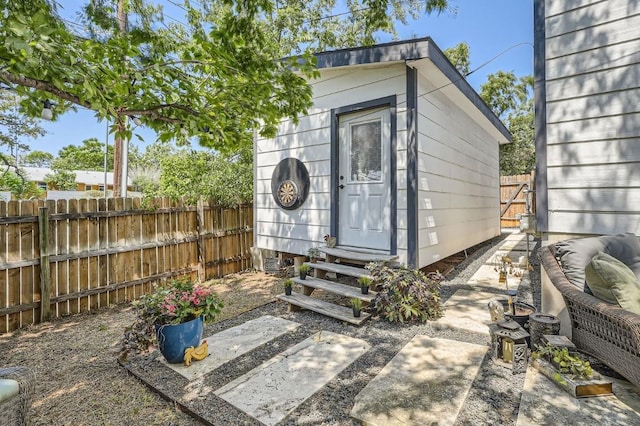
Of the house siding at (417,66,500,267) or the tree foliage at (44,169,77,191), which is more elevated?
the tree foliage at (44,169,77,191)

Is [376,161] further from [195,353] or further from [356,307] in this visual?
[195,353]

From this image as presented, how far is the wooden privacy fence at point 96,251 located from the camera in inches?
147

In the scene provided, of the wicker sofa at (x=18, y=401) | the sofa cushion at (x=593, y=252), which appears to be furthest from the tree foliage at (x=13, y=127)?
the sofa cushion at (x=593, y=252)

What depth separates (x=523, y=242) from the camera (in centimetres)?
772

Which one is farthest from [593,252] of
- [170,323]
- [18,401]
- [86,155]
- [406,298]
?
[86,155]

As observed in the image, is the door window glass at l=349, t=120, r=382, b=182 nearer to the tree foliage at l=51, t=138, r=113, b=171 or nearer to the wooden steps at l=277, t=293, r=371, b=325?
the wooden steps at l=277, t=293, r=371, b=325

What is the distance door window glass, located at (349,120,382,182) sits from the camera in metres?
4.48

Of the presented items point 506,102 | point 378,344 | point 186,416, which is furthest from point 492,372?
point 506,102

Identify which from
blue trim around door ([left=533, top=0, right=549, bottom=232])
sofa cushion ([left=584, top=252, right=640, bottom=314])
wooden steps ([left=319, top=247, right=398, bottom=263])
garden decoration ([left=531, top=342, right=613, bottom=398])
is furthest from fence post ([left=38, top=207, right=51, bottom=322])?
blue trim around door ([left=533, top=0, right=549, bottom=232])

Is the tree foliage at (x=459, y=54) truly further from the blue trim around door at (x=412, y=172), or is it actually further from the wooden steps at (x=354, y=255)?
the wooden steps at (x=354, y=255)

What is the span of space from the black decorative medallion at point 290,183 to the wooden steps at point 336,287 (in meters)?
1.08

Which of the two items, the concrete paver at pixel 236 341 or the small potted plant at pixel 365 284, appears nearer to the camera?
the concrete paver at pixel 236 341

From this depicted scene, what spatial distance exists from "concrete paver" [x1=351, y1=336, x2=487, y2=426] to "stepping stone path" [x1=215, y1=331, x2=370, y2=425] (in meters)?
0.36

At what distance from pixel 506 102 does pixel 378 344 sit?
17.6m
